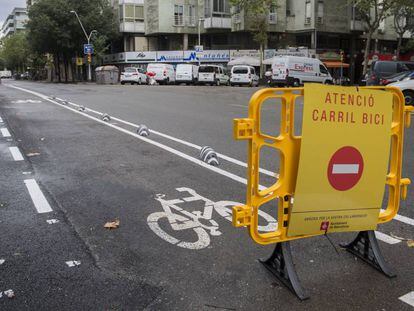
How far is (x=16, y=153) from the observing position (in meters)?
8.50

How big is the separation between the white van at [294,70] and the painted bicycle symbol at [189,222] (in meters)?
29.4

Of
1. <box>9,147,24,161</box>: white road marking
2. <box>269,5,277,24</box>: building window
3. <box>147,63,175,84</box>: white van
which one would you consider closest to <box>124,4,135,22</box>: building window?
<box>147,63,175,84</box>: white van

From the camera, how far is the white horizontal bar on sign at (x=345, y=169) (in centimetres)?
358

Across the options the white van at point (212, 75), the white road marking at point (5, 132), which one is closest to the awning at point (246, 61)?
the white van at point (212, 75)

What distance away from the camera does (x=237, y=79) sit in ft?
135

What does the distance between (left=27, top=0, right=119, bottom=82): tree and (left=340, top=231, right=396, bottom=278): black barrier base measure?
5749cm

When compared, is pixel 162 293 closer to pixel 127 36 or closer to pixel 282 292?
pixel 282 292

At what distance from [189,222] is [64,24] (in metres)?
57.8

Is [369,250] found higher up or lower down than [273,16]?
lower down

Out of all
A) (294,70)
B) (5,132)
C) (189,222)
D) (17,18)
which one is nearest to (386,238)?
(189,222)

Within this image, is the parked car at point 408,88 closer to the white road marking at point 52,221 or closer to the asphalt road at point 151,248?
the asphalt road at point 151,248

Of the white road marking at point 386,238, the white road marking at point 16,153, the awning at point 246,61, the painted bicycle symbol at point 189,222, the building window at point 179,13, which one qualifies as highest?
the building window at point 179,13

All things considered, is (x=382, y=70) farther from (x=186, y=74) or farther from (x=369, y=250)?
(x=186, y=74)

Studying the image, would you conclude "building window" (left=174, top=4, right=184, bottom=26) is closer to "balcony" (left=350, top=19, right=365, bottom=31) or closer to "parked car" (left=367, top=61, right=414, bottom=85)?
"balcony" (left=350, top=19, right=365, bottom=31)
